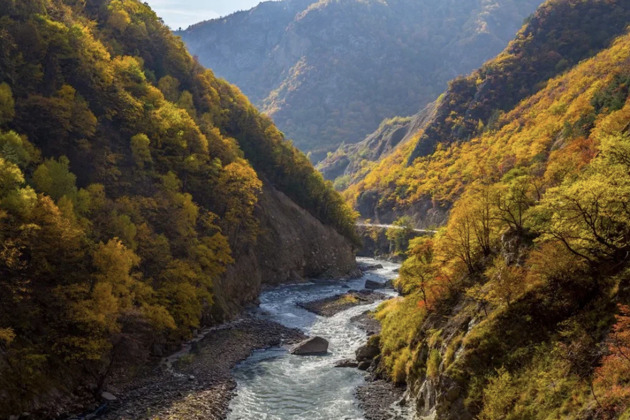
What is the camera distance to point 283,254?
99875 mm

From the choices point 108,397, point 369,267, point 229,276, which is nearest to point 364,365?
point 108,397

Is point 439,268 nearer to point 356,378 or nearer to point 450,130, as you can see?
point 356,378

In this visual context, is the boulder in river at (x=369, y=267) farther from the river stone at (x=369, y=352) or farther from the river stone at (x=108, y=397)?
the river stone at (x=108, y=397)

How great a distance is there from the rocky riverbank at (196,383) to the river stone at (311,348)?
15.0 feet

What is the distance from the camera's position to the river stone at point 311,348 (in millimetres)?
50781

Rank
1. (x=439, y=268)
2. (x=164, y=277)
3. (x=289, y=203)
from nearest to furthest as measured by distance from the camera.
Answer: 1. (x=439, y=268)
2. (x=164, y=277)
3. (x=289, y=203)

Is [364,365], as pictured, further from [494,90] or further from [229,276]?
[494,90]

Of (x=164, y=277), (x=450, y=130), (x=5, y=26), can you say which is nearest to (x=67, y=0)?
(x=5, y=26)

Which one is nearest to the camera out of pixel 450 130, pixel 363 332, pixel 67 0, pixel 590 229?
pixel 590 229

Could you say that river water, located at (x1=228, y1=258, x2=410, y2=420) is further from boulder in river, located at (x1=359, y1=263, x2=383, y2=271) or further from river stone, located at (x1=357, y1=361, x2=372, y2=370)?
boulder in river, located at (x1=359, y1=263, x2=383, y2=271)

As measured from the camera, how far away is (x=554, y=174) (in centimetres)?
4409

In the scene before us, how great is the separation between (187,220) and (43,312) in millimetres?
29402

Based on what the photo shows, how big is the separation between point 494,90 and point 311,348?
15904 cm

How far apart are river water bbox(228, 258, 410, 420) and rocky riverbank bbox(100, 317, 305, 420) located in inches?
58.9
